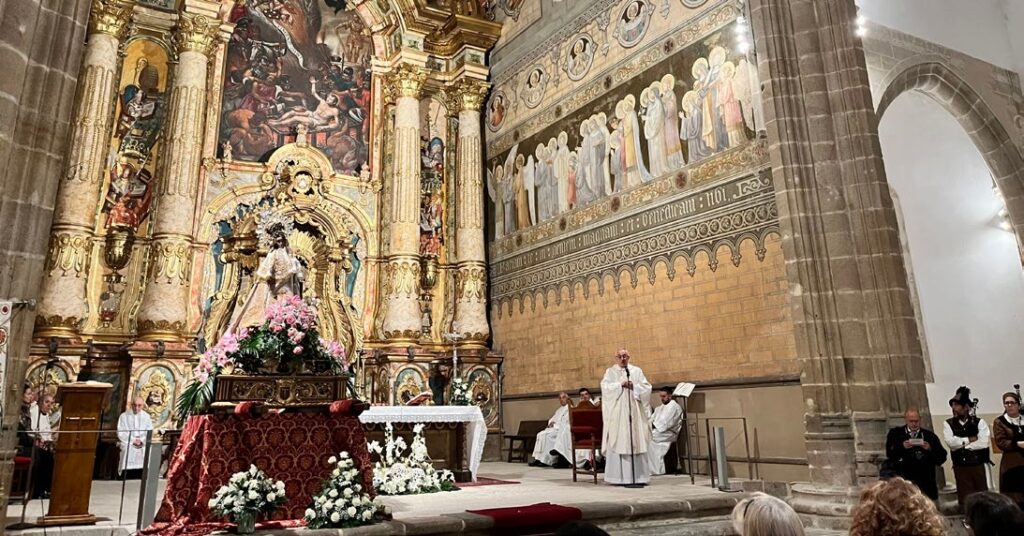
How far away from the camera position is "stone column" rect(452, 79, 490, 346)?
13742 mm

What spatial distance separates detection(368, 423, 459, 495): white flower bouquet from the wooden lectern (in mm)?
2882

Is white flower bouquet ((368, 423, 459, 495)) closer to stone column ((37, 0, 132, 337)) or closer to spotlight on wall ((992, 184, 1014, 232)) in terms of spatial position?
stone column ((37, 0, 132, 337))

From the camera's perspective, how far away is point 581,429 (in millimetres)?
8789

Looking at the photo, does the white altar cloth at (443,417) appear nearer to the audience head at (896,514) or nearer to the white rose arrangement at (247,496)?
the white rose arrangement at (247,496)

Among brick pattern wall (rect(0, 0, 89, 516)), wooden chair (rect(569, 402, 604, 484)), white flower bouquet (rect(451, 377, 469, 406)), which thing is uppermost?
brick pattern wall (rect(0, 0, 89, 516))

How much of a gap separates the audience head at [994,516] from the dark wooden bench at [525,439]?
976 cm

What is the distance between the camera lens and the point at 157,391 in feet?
35.2

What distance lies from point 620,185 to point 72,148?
28.8 feet

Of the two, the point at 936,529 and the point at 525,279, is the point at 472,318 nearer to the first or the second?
the point at 525,279

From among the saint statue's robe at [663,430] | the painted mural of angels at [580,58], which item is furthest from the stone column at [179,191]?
the saint statue's robe at [663,430]

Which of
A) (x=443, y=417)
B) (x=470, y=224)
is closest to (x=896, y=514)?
(x=443, y=417)

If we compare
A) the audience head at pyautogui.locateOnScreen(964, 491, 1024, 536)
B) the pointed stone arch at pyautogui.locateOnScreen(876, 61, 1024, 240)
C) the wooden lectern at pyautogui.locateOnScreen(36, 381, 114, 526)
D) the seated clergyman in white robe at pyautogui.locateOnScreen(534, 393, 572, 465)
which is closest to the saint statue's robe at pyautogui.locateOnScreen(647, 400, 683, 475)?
the seated clergyman in white robe at pyautogui.locateOnScreen(534, 393, 572, 465)

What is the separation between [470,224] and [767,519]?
1226 cm

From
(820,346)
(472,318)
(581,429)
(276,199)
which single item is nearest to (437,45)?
(276,199)
